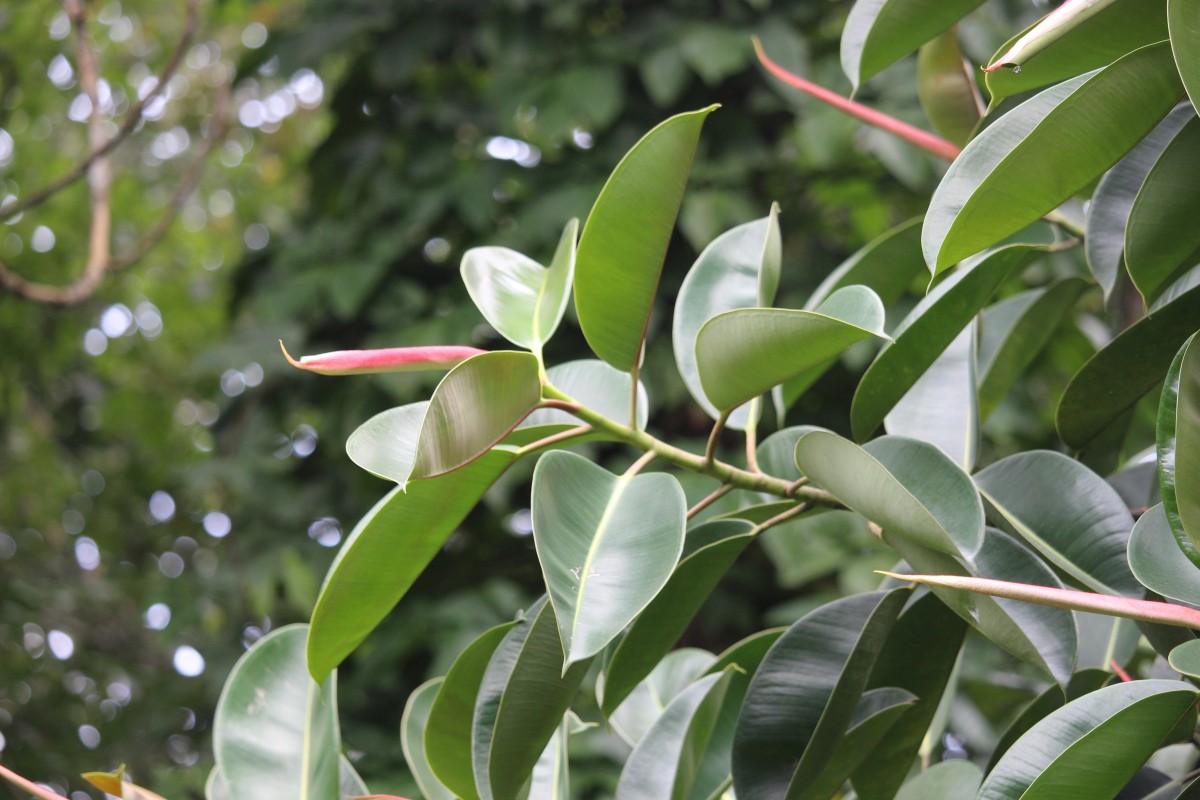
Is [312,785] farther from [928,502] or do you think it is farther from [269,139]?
[269,139]

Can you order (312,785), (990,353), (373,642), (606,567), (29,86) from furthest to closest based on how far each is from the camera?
(29,86) < (373,642) < (990,353) < (312,785) < (606,567)

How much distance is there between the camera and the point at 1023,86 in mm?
431

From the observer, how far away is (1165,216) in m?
0.40

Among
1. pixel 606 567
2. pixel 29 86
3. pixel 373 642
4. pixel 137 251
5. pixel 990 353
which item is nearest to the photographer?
pixel 606 567

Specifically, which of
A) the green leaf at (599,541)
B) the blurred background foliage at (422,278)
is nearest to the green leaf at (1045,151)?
the green leaf at (599,541)

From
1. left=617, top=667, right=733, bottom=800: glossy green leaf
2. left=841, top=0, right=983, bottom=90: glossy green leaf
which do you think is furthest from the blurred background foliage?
left=841, top=0, right=983, bottom=90: glossy green leaf

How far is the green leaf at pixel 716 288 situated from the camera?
20.9 inches

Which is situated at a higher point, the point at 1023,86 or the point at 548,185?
the point at 1023,86

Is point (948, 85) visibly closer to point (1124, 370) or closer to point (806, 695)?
point (1124, 370)

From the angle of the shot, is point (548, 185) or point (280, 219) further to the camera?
point (280, 219)

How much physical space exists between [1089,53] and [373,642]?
4.56ft

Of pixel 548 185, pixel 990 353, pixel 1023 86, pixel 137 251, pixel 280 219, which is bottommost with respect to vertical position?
pixel 280 219

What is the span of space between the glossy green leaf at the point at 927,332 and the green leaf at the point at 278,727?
10.3 inches

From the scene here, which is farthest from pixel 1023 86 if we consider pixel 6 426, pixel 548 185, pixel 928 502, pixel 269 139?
pixel 269 139
